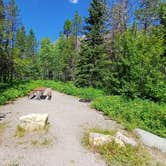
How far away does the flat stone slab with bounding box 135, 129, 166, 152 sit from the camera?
8664 millimetres

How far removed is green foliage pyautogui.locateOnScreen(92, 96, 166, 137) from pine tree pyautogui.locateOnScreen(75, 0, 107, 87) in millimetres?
9417

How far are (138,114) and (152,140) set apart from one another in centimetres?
237

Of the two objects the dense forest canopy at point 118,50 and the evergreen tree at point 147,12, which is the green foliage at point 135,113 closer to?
the dense forest canopy at point 118,50

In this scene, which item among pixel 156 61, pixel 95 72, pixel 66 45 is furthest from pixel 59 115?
pixel 66 45

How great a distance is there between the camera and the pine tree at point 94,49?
22.8 metres

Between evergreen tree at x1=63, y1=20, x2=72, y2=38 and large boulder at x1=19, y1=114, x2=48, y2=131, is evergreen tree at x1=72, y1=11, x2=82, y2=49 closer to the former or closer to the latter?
evergreen tree at x1=63, y1=20, x2=72, y2=38

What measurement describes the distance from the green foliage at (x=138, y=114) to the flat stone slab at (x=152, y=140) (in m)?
0.50

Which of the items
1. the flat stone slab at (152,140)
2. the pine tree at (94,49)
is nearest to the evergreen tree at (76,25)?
→ the pine tree at (94,49)

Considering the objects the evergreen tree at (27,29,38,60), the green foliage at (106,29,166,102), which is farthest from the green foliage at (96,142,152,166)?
the evergreen tree at (27,29,38,60)

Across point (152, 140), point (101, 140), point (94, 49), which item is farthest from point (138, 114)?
point (94, 49)

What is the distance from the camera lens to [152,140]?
9.02m

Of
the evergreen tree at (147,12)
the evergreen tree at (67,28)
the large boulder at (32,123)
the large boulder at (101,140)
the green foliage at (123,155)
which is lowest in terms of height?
the green foliage at (123,155)

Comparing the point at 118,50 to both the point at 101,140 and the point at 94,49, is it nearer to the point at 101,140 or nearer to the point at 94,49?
the point at 94,49

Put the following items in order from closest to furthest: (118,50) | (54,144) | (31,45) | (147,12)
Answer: (54,144) → (118,50) → (147,12) → (31,45)
